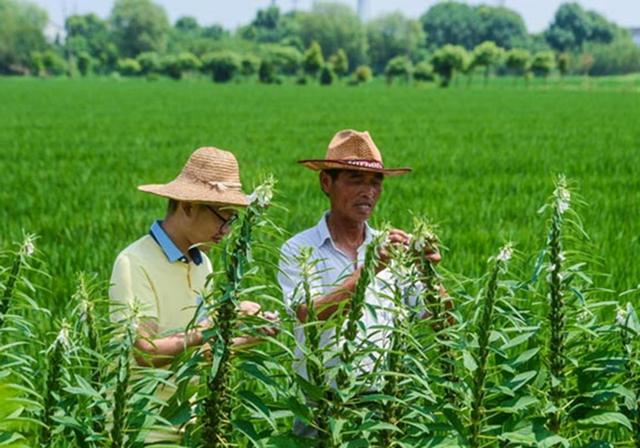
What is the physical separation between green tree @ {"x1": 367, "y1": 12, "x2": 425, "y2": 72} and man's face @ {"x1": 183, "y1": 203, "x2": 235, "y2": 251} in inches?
5401

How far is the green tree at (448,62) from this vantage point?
3346 inches

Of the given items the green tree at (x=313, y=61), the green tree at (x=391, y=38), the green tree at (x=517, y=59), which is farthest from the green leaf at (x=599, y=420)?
the green tree at (x=391, y=38)

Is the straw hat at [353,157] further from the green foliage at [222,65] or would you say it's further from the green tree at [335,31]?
the green tree at [335,31]

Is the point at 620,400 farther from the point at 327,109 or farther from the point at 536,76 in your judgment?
the point at 536,76

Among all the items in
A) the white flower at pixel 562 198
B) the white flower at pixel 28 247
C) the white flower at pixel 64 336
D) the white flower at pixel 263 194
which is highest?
the white flower at pixel 263 194

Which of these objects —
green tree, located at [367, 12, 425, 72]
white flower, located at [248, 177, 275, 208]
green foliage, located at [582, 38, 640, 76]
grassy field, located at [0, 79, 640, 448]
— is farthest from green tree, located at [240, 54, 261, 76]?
white flower, located at [248, 177, 275, 208]

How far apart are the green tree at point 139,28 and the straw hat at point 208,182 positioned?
446ft

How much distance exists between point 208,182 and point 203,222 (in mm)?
110

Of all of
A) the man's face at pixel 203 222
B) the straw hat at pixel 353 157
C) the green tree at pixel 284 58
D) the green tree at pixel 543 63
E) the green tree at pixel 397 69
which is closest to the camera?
the man's face at pixel 203 222

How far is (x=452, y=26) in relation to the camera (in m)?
166

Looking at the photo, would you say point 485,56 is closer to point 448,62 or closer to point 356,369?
point 448,62

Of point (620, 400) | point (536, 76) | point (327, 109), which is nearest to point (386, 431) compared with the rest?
point (620, 400)

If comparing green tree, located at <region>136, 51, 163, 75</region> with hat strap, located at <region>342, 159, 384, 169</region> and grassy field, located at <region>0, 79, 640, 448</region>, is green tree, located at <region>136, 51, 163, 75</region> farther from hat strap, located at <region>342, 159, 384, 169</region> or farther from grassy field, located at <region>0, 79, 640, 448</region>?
hat strap, located at <region>342, 159, 384, 169</region>

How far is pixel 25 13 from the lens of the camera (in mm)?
142875
